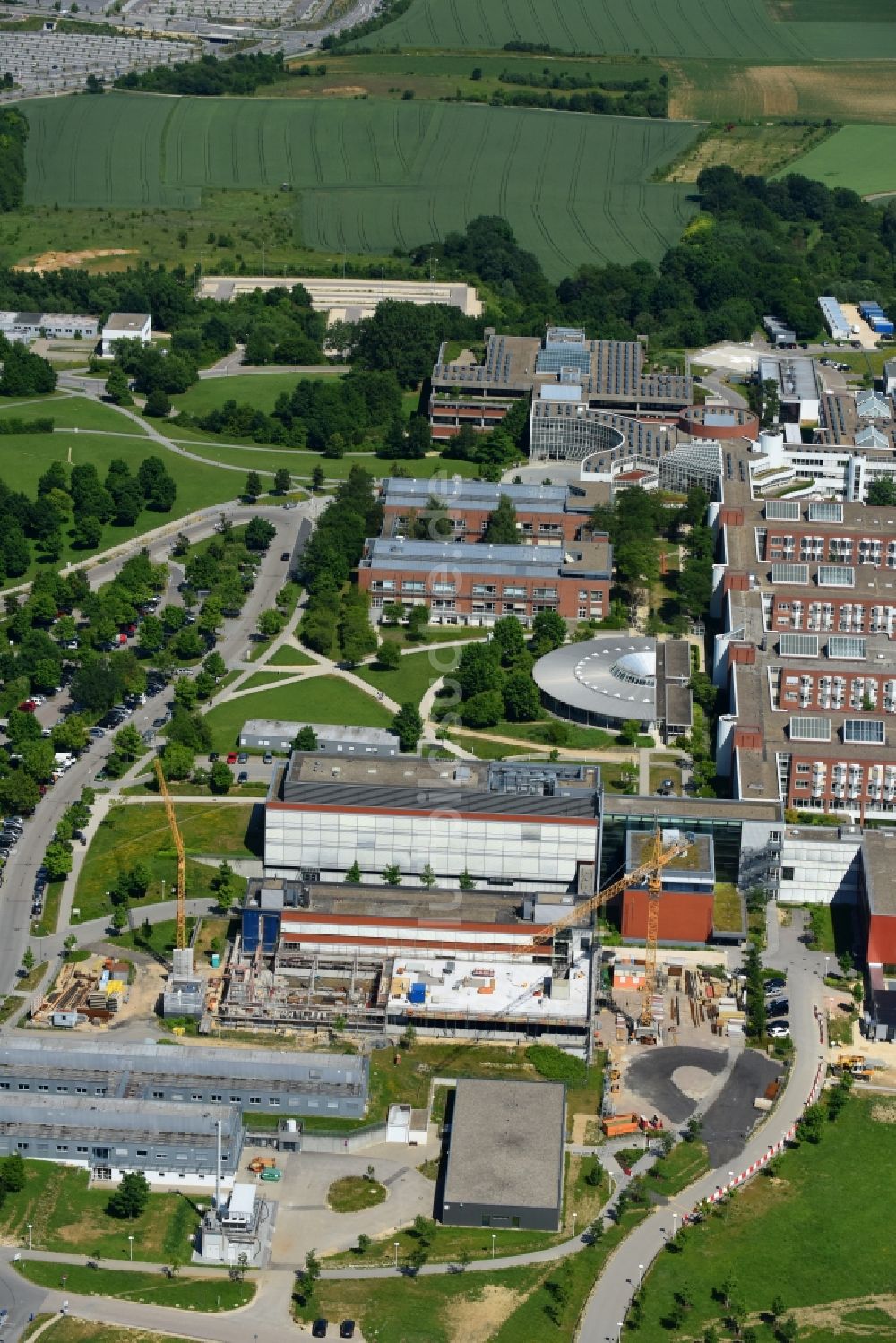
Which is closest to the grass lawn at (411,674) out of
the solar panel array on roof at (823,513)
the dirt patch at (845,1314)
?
the solar panel array on roof at (823,513)

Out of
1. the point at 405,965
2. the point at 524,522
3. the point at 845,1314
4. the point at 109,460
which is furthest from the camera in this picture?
the point at 109,460

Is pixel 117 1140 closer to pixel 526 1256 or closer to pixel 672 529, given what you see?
pixel 526 1256

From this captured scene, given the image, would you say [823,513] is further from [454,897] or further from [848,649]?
[454,897]

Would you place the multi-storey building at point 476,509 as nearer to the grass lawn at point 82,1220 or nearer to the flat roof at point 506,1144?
the flat roof at point 506,1144

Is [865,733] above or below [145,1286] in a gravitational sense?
above

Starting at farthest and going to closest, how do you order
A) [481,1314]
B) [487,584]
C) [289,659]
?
1. [487,584]
2. [289,659]
3. [481,1314]

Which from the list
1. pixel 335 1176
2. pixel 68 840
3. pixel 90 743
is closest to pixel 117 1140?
pixel 335 1176

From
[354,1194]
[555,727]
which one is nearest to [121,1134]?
[354,1194]

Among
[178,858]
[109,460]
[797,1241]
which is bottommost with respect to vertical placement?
[797,1241]
